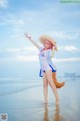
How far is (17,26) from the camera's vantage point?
2082 millimetres

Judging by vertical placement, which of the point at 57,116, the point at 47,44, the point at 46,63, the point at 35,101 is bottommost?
the point at 57,116

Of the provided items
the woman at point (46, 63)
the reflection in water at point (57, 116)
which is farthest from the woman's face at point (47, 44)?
the reflection in water at point (57, 116)

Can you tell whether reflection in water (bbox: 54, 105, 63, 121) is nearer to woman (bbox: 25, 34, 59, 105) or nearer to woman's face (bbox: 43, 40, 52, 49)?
woman (bbox: 25, 34, 59, 105)

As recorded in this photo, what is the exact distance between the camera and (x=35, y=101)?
2.04 meters

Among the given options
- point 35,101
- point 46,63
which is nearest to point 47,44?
point 46,63

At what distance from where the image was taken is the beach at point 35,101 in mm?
1979

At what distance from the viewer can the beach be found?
1.98m

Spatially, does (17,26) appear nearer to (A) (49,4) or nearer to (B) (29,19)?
(B) (29,19)

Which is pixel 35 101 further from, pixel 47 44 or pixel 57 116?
pixel 47 44

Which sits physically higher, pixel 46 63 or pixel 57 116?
pixel 46 63

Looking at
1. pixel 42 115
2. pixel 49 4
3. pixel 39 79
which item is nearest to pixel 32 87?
pixel 39 79

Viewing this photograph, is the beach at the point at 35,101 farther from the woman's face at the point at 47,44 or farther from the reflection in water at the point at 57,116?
the woman's face at the point at 47,44

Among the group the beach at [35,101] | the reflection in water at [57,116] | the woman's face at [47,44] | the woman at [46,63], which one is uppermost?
the woman's face at [47,44]

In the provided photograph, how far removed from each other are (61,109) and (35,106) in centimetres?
19
